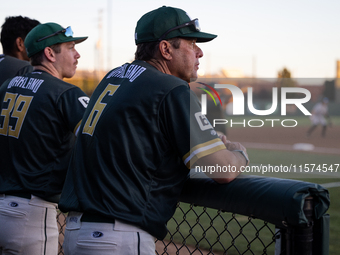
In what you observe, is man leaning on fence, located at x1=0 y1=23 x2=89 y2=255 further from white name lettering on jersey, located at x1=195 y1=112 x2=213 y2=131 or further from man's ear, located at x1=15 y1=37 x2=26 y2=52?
man's ear, located at x1=15 y1=37 x2=26 y2=52

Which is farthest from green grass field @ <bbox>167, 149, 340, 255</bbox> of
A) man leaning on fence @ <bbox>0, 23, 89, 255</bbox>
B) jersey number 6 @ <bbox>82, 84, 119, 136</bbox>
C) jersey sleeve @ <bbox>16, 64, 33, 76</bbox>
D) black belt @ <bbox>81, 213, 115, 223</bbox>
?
jersey sleeve @ <bbox>16, 64, 33, 76</bbox>

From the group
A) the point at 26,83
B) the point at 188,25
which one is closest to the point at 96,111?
the point at 188,25

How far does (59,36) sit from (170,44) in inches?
47.0

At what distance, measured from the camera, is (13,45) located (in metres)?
3.67

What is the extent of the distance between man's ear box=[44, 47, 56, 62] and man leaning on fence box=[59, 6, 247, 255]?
3.62ft

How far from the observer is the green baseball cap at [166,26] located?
200 cm

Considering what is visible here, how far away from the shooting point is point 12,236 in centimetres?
252

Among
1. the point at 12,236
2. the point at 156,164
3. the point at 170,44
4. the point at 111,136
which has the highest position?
the point at 170,44

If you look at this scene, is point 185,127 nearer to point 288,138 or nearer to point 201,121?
point 201,121

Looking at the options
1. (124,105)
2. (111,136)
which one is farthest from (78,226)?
(124,105)

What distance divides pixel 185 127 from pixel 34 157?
1.19 m

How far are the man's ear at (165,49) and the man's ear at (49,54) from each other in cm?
112

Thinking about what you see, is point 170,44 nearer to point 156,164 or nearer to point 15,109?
point 156,164

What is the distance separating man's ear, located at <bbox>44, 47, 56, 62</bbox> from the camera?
282 centimetres
